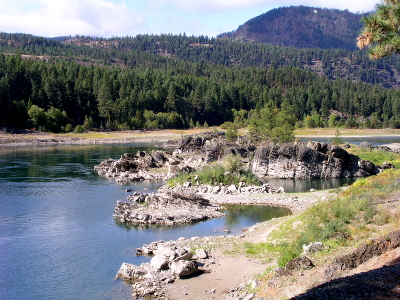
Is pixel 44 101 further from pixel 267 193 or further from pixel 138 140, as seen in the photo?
pixel 267 193

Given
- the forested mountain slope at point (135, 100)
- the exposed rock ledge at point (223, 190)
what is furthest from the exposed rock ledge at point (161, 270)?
the forested mountain slope at point (135, 100)

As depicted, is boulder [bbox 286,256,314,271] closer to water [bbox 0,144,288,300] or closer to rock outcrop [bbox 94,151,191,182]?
water [bbox 0,144,288,300]

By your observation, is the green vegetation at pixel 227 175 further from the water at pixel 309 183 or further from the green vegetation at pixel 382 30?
the green vegetation at pixel 382 30

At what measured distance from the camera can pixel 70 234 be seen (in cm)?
3061

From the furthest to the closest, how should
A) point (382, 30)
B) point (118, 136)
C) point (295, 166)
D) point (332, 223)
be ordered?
point (118, 136) < point (295, 166) < point (332, 223) < point (382, 30)

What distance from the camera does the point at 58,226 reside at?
108ft

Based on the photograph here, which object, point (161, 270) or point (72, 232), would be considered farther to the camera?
point (72, 232)

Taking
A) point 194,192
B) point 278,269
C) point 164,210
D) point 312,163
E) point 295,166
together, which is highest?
point 278,269

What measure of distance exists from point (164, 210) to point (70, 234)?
8.21 m

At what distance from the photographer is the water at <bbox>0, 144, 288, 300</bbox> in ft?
71.2

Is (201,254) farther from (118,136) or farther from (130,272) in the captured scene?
(118,136)

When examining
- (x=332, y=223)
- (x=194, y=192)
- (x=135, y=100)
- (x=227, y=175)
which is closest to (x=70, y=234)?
(x=194, y=192)

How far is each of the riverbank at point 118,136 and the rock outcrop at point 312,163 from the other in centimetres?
4449

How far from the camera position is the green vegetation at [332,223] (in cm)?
2122
